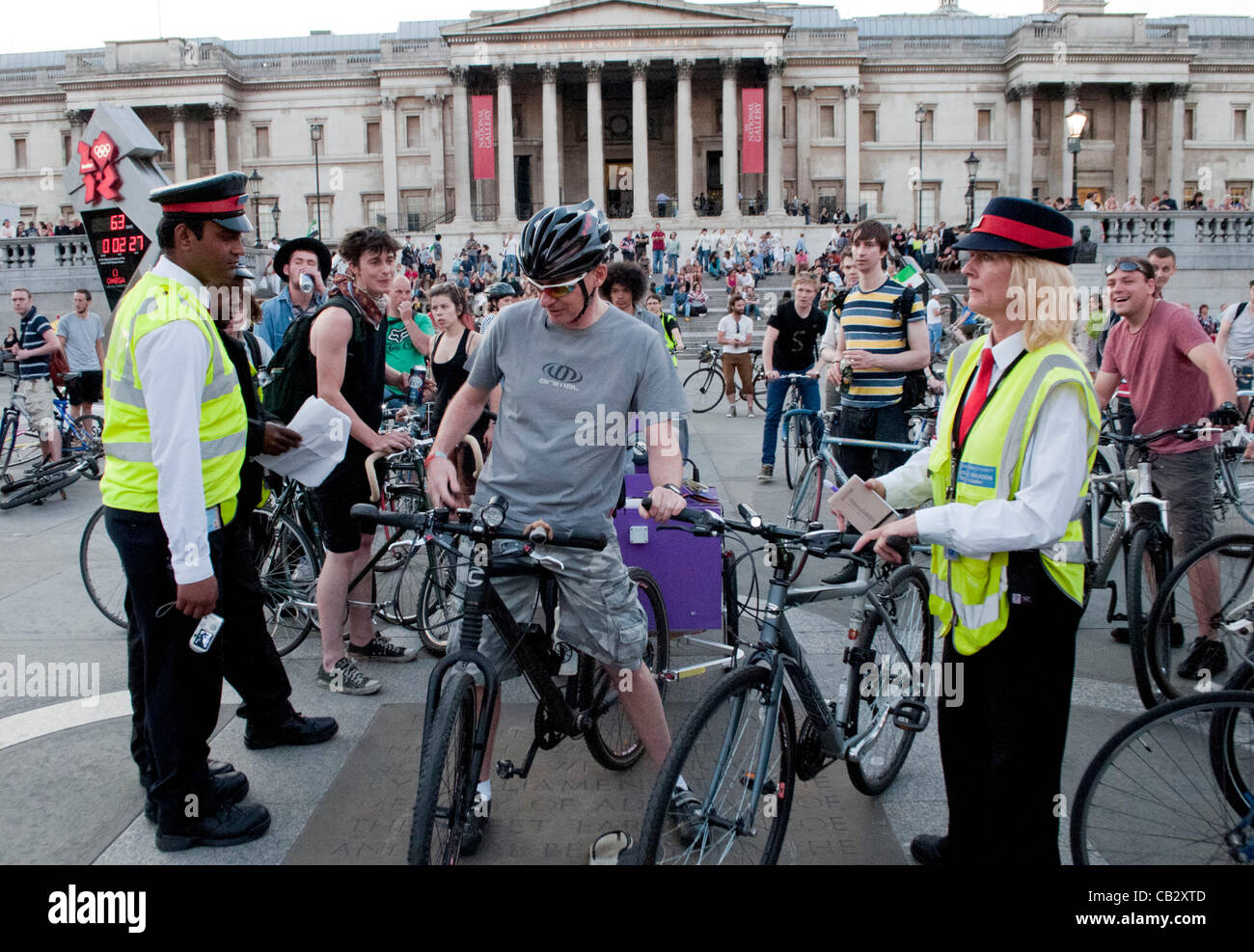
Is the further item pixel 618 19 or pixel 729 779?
pixel 618 19

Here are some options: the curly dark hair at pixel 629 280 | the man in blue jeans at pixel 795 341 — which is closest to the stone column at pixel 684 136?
the man in blue jeans at pixel 795 341

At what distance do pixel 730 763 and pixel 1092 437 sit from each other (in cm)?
136

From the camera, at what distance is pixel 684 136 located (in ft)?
185

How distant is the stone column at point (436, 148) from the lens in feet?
196

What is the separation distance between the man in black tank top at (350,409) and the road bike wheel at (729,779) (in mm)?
2549

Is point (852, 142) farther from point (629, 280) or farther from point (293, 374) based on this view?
point (293, 374)

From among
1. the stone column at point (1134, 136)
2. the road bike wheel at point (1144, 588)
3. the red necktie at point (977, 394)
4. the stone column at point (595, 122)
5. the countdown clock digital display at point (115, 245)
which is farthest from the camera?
the stone column at point (1134, 136)

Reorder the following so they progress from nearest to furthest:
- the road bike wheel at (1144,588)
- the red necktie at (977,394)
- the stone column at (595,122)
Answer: the red necktie at (977,394) < the road bike wheel at (1144,588) < the stone column at (595,122)

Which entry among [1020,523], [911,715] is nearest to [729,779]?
[911,715]

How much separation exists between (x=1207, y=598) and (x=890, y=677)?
5.73ft

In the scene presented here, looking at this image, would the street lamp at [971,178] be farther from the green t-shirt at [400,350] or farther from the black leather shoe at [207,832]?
the black leather shoe at [207,832]

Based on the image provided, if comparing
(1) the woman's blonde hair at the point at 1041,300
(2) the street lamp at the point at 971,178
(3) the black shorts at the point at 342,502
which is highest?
(2) the street lamp at the point at 971,178

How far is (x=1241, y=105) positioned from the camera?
6338cm
